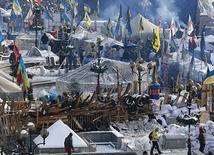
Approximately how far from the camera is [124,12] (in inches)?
2292

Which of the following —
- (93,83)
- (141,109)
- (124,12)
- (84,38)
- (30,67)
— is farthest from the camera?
(124,12)

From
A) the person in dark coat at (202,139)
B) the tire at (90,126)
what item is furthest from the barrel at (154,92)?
the person in dark coat at (202,139)

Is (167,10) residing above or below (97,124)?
above

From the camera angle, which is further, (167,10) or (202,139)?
(167,10)

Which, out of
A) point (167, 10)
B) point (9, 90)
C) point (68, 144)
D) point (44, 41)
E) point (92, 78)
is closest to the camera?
point (68, 144)

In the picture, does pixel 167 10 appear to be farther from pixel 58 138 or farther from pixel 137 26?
pixel 58 138

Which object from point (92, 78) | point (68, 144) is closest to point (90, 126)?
point (68, 144)

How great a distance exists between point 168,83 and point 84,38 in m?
12.8

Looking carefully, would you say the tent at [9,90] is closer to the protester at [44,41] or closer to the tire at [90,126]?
the tire at [90,126]

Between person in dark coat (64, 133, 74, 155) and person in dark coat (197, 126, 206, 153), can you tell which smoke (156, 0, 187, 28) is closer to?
person in dark coat (197, 126, 206, 153)

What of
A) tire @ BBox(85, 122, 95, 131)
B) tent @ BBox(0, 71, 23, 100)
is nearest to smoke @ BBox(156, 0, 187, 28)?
tent @ BBox(0, 71, 23, 100)

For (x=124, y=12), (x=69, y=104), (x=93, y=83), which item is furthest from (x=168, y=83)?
(x=124, y=12)

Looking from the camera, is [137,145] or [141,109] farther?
[141,109]

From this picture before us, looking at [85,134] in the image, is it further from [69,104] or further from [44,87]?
[44,87]
